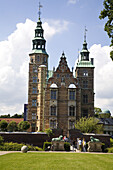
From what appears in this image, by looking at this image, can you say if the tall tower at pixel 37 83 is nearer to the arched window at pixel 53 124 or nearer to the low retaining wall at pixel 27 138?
the arched window at pixel 53 124

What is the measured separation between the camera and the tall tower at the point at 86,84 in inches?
2357

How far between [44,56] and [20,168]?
46928mm

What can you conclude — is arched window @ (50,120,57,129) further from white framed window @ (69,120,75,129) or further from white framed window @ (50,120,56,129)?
white framed window @ (69,120,75,129)

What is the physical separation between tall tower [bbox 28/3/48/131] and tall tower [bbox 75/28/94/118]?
8364 mm

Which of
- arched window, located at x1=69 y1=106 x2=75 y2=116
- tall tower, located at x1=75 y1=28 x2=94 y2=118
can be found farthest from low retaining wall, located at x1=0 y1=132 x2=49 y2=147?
tall tower, located at x1=75 y1=28 x2=94 y2=118

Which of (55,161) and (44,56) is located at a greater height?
(44,56)

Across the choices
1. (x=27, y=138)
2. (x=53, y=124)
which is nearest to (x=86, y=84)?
(x=53, y=124)

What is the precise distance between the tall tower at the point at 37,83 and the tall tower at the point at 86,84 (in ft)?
27.4

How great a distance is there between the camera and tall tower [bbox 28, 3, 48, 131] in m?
58.2

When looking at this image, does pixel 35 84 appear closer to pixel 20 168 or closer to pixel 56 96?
pixel 56 96

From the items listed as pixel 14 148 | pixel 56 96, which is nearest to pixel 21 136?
pixel 14 148

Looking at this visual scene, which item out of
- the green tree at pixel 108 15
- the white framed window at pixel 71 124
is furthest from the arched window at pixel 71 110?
the green tree at pixel 108 15

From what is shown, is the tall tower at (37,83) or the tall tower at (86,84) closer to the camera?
the tall tower at (37,83)

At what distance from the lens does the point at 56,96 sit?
56969 millimetres
